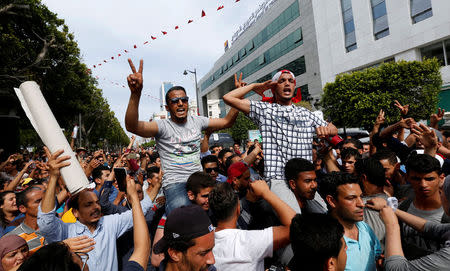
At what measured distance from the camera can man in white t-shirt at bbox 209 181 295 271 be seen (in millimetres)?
2023

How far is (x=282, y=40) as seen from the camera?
3497cm

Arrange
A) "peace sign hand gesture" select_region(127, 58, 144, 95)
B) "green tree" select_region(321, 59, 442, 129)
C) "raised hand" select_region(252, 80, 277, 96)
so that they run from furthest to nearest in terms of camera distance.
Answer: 1. "green tree" select_region(321, 59, 442, 129)
2. "raised hand" select_region(252, 80, 277, 96)
3. "peace sign hand gesture" select_region(127, 58, 144, 95)

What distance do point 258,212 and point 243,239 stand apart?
746 millimetres

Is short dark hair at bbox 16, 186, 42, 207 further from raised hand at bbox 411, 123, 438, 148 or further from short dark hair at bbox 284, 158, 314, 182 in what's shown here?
raised hand at bbox 411, 123, 438, 148

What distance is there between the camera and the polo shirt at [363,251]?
2080mm

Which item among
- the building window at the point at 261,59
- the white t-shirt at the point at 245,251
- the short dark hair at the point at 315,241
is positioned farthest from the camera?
the building window at the point at 261,59

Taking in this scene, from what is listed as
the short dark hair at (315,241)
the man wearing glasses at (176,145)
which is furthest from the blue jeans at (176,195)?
the short dark hair at (315,241)

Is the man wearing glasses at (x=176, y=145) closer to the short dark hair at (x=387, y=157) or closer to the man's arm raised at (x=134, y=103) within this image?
the man's arm raised at (x=134, y=103)

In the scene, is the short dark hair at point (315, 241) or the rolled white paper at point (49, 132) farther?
the rolled white paper at point (49, 132)

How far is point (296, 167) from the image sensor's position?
2600 mm

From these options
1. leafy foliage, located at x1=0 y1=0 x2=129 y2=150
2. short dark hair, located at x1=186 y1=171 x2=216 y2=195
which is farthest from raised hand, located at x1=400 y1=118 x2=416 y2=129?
leafy foliage, located at x1=0 y1=0 x2=129 y2=150

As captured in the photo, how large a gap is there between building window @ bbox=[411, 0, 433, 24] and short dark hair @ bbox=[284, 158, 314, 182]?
919 inches

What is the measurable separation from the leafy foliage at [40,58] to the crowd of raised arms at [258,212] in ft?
38.8

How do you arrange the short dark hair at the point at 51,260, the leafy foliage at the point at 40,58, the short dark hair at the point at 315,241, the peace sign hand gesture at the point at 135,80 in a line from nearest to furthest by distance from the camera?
the short dark hair at the point at 51,260 → the short dark hair at the point at 315,241 → the peace sign hand gesture at the point at 135,80 → the leafy foliage at the point at 40,58
